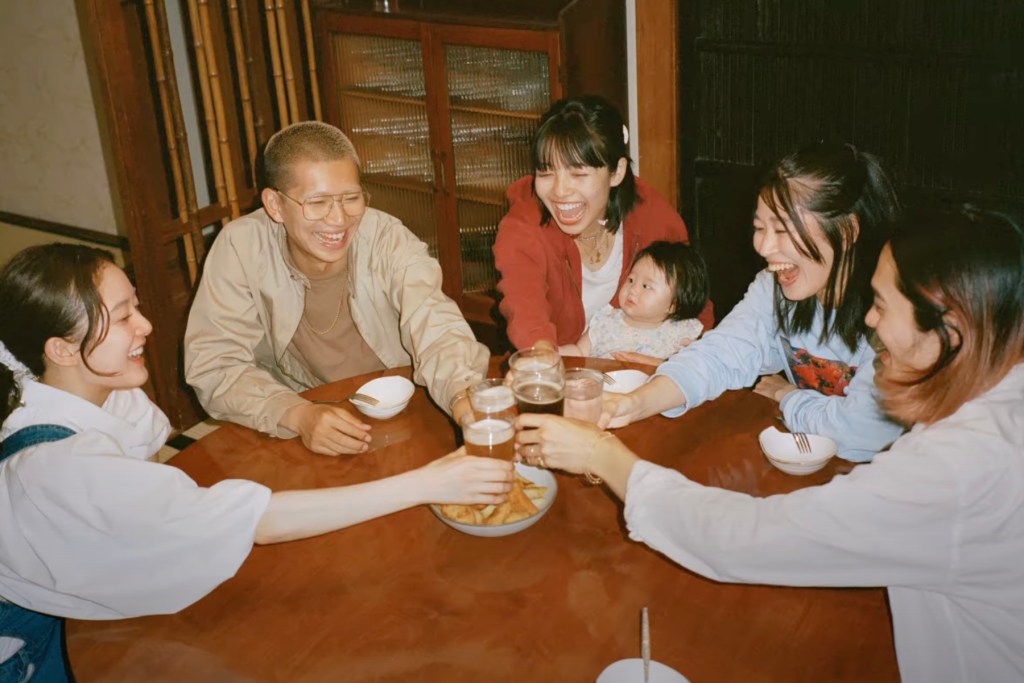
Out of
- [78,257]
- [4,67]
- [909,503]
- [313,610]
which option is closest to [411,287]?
[78,257]

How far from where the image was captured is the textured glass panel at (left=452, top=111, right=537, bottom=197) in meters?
3.93

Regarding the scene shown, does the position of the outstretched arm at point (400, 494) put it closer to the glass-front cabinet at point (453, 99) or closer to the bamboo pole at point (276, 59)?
the glass-front cabinet at point (453, 99)

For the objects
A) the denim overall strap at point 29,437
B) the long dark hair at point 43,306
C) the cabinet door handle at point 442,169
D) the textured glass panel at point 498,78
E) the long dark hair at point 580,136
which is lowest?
the denim overall strap at point 29,437

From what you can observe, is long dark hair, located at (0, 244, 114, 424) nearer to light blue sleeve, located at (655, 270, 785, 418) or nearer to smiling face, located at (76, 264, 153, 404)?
smiling face, located at (76, 264, 153, 404)

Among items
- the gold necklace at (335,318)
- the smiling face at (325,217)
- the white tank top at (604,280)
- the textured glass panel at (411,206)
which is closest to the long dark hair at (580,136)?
the white tank top at (604,280)

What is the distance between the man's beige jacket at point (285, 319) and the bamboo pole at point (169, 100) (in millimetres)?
1268

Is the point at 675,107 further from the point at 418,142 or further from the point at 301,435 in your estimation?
the point at 301,435

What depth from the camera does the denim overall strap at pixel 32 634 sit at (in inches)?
64.1

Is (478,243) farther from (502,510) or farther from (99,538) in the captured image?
(99,538)

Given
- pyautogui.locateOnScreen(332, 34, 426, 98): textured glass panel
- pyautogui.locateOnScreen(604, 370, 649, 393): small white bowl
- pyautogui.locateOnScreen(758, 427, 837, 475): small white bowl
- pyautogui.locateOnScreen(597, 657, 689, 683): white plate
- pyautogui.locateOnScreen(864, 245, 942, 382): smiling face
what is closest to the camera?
pyautogui.locateOnScreen(597, 657, 689, 683): white plate

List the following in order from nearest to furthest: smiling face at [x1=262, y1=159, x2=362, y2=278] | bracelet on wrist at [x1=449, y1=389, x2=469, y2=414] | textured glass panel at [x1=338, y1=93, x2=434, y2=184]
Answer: bracelet on wrist at [x1=449, y1=389, x2=469, y2=414] → smiling face at [x1=262, y1=159, x2=362, y2=278] → textured glass panel at [x1=338, y1=93, x2=434, y2=184]

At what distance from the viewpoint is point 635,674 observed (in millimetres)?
1344

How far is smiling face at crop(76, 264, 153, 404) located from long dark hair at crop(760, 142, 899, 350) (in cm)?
145

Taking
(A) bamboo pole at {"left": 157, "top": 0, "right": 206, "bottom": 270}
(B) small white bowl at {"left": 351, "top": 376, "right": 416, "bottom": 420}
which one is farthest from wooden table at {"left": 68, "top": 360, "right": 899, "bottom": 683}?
(A) bamboo pole at {"left": 157, "top": 0, "right": 206, "bottom": 270}
